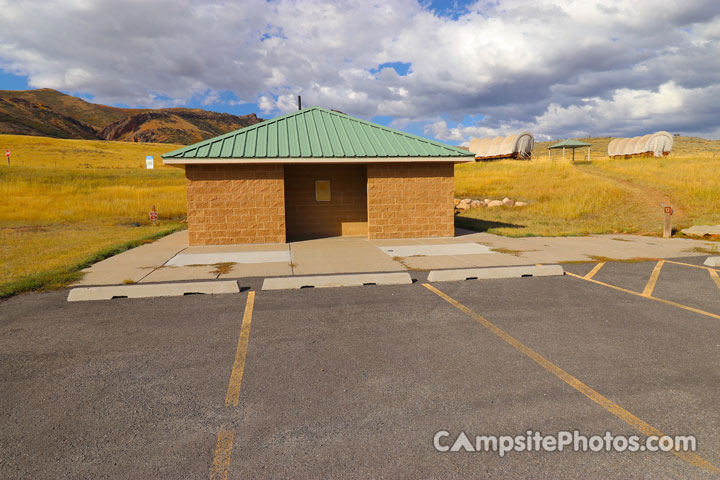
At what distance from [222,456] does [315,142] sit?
41.8 feet

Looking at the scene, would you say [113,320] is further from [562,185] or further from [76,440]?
[562,185]

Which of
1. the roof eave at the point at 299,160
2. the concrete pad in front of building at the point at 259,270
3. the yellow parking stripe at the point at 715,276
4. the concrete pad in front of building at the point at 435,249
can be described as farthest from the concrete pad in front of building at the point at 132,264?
the yellow parking stripe at the point at 715,276

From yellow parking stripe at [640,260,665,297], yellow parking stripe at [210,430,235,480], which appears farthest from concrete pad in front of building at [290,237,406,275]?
yellow parking stripe at [210,430,235,480]

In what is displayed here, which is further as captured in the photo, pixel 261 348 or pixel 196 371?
pixel 261 348

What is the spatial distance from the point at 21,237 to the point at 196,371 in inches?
690

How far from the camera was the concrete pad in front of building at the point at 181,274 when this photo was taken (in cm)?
858

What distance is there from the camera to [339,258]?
10992 mm

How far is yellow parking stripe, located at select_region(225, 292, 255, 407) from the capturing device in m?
3.76

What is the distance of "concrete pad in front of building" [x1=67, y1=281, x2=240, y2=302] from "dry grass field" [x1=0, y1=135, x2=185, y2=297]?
1702 millimetres

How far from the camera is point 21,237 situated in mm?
16812

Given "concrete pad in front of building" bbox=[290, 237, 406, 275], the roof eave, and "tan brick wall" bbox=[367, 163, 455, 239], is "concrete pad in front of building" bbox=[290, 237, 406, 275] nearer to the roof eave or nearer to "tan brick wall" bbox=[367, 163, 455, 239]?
"tan brick wall" bbox=[367, 163, 455, 239]

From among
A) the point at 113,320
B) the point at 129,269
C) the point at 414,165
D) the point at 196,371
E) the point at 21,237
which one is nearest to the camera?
the point at 196,371

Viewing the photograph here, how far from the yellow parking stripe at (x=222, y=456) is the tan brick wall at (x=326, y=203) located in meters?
12.9

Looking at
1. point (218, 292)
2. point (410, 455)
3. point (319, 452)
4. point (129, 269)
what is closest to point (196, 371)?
point (319, 452)
